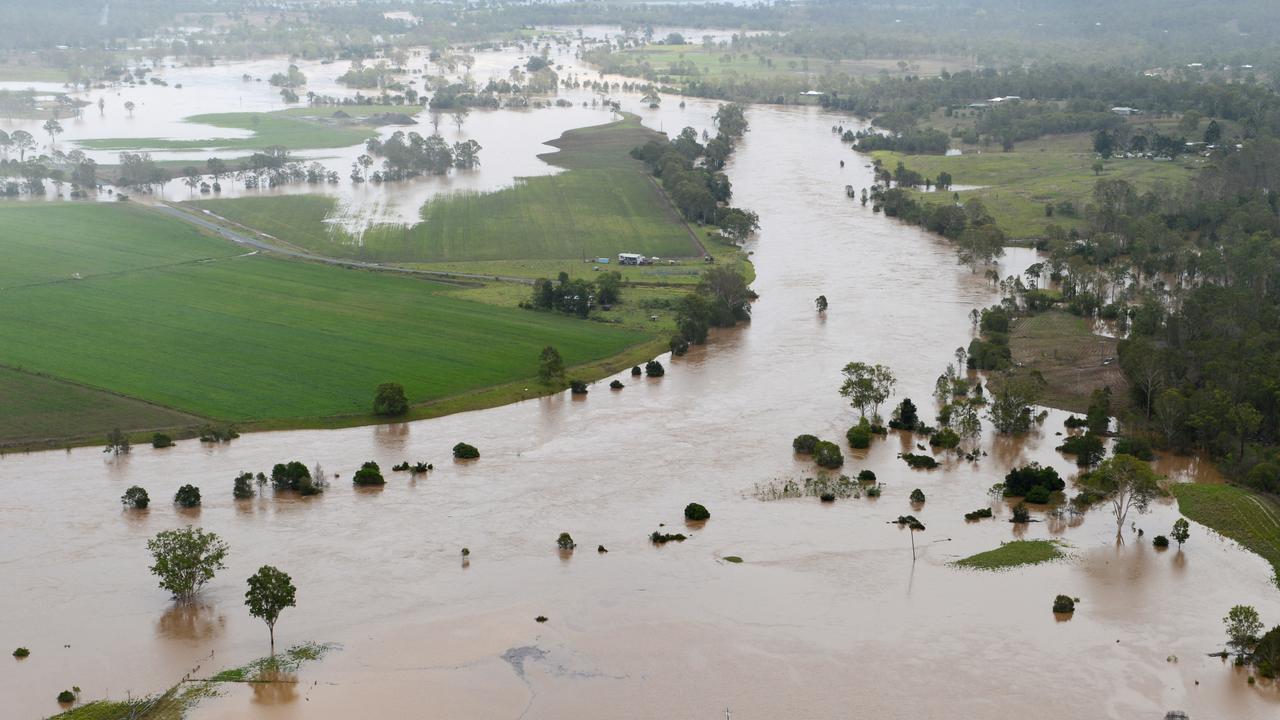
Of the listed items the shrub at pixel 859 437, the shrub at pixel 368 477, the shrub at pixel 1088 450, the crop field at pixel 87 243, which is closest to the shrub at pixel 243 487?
the shrub at pixel 368 477

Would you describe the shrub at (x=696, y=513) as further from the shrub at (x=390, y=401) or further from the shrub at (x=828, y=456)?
the shrub at (x=390, y=401)

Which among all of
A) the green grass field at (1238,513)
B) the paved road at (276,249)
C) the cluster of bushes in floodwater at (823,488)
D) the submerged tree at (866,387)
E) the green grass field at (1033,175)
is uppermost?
the green grass field at (1033,175)

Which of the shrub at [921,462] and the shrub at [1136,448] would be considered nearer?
the shrub at [921,462]

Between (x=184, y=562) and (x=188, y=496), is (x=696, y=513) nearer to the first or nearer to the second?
(x=184, y=562)

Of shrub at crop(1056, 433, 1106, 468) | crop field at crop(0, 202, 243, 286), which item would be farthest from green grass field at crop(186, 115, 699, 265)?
shrub at crop(1056, 433, 1106, 468)

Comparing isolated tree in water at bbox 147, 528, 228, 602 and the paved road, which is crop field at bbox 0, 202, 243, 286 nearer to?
the paved road

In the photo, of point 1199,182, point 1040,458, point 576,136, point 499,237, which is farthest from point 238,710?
point 576,136
